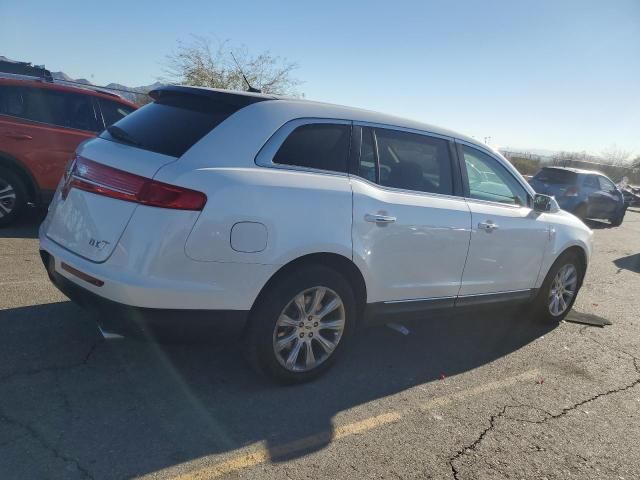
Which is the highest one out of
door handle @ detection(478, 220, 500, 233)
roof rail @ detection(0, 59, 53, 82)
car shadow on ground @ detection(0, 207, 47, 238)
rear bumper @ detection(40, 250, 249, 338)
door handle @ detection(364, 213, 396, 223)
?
roof rail @ detection(0, 59, 53, 82)

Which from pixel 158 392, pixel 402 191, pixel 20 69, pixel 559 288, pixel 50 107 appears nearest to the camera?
pixel 158 392

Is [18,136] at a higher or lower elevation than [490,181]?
lower

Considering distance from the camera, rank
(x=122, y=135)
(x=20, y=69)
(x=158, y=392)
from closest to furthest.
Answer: (x=158, y=392)
(x=122, y=135)
(x=20, y=69)

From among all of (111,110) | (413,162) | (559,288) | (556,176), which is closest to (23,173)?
(111,110)

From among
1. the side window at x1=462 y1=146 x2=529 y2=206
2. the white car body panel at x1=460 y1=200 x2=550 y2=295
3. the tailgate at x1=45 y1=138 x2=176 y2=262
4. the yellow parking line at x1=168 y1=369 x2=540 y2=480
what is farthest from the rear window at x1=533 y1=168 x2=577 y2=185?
the tailgate at x1=45 y1=138 x2=176 y2=262

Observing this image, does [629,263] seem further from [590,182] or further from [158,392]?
[158,392]

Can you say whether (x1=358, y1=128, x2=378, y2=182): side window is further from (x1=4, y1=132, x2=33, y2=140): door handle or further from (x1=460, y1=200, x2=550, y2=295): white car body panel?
(x1=4, y1=132, x2=33, y2=140): door handle

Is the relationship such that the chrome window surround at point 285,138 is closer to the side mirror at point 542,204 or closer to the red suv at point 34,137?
the side mirror at point 542,204

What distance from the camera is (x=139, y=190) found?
2.90 metres

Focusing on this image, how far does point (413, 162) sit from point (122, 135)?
209 centimetres

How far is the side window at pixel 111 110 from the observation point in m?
7.55

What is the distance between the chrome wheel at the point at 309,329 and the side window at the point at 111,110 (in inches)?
209

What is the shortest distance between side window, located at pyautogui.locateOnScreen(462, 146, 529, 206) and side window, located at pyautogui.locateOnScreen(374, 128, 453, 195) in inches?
11.6

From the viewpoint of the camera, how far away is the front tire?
323cm
